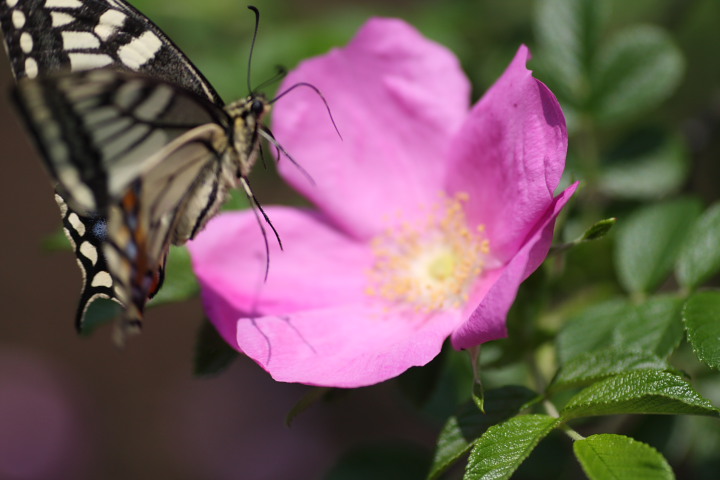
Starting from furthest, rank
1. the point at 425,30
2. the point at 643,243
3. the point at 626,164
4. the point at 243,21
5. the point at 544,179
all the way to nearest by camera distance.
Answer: the point at 243,21
the point at 425,30
the point at 626,164
the point at 643,243
the point at 544,179

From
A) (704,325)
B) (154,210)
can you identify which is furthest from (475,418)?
(154,210)

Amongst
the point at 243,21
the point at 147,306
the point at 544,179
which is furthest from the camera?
the point at 243,21

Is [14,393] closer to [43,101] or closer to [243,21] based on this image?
[243,21]

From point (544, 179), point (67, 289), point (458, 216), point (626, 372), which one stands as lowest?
point (67, 289)

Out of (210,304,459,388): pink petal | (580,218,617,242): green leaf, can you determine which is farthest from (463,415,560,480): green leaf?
(580,218,617,242): green leaf

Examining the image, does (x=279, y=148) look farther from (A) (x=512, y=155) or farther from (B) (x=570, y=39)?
(B) (x=570, y=39)

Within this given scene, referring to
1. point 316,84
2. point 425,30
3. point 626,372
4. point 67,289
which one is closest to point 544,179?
point 626,372

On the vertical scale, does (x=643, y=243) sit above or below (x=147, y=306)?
above

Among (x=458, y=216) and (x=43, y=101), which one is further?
(x=458, y=216)
